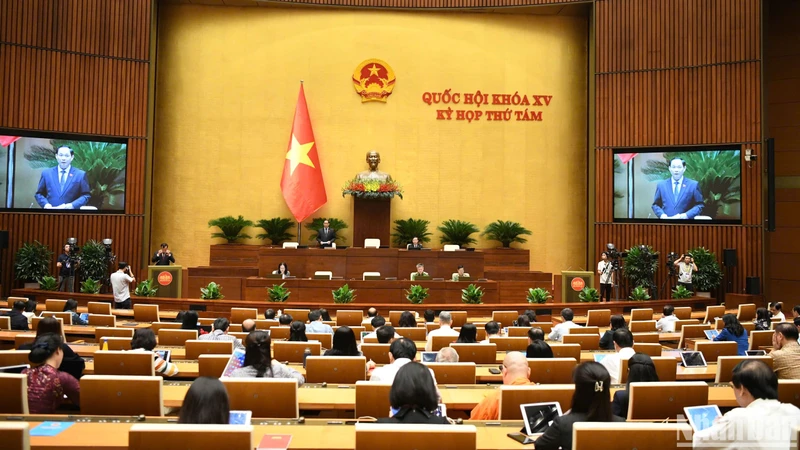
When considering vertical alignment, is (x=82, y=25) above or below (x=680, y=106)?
above

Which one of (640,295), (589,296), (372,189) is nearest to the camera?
(589,296)

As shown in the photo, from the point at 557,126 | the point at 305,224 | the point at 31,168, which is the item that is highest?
the point at 557,126

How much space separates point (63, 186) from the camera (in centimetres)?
1409

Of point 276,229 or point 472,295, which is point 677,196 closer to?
point 472,295

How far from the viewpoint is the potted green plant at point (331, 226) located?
49.3 ft

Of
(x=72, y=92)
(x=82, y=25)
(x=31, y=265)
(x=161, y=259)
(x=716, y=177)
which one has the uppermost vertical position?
(x=82, y=25)

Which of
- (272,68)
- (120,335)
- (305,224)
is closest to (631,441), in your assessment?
(120,335)

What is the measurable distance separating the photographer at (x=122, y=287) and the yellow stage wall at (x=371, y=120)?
479 centimetres

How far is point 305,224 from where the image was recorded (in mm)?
15562

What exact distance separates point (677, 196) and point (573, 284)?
3.94 metres

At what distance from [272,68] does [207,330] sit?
915cm

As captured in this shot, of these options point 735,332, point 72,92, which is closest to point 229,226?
point 72,92

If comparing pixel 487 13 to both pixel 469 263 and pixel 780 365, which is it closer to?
pixel 469 263

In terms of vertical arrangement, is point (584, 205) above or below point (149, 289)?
above
